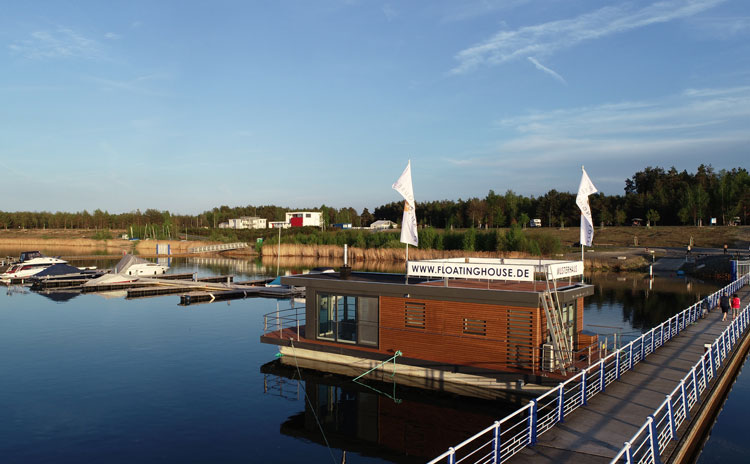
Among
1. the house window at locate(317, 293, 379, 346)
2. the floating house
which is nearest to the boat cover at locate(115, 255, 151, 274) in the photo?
the floating house

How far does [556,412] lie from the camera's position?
14828mm

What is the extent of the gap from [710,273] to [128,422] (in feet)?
243

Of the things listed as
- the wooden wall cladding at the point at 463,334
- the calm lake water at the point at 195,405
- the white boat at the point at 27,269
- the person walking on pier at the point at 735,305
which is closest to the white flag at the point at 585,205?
the wooden wall cladding at the point at 463,334

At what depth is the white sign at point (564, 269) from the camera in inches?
816

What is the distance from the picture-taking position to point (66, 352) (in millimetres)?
30250

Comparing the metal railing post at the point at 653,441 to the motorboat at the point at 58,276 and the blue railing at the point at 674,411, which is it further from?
the motorboat at the point at 58,276

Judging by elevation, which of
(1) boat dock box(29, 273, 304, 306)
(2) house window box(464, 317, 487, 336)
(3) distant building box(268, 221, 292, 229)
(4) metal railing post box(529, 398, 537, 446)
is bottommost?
(1) boat dock box(29, 273, 304, 306)

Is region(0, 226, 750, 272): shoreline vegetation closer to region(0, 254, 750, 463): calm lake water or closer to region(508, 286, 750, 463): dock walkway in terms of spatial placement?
region(0, 254, 750, 463): calm lake water

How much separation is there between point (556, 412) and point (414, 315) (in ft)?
29.1

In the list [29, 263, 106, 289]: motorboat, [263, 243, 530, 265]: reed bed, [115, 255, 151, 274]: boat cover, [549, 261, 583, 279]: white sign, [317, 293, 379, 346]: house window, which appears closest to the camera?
[549, 261, 583, 279]: white sign

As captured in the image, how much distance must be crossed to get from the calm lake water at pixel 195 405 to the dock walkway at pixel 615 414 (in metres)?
4.63

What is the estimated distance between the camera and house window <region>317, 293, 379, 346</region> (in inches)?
941

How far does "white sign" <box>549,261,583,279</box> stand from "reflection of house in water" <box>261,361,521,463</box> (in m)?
5.37

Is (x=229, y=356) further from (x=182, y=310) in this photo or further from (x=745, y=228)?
(x=745, y=228)
